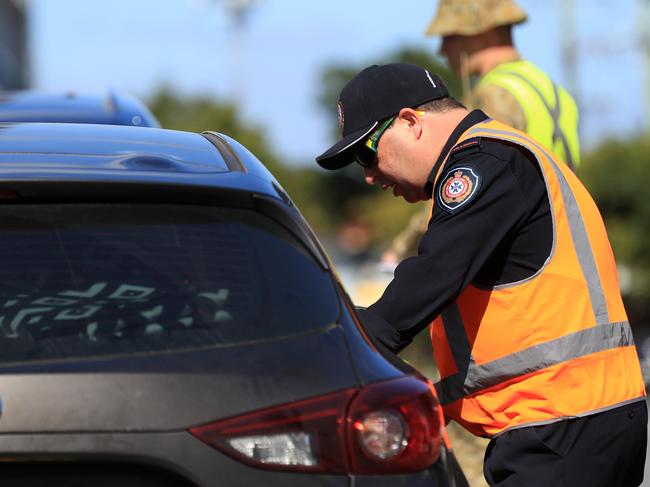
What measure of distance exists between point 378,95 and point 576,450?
1051 mm

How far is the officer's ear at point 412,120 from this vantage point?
346cm

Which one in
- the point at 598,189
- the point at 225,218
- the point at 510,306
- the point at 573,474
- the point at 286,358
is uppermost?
the point at 225,218

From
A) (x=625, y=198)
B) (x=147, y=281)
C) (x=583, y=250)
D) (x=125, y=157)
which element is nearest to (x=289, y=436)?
(x=147, y=281)

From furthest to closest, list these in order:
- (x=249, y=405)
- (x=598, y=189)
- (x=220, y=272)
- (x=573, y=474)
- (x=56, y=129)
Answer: (x=598, y=189) < (x=56, y=129) < (x=573, y=474) < (x=220, y=272) < (x=249, y=405)

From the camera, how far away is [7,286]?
8.66 ft

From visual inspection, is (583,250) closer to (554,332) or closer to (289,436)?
(554,332)

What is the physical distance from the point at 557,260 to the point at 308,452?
1006 mm

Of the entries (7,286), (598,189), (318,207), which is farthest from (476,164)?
(318,207)

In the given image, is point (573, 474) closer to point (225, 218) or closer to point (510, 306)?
point (510, 306)

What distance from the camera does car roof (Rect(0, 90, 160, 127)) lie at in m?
5.43

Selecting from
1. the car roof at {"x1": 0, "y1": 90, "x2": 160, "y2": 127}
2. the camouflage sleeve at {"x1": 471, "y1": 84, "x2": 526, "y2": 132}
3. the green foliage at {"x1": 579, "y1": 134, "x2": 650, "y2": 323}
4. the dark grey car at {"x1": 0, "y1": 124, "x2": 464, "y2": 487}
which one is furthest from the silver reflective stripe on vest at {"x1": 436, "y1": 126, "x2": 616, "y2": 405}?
the green foliage at {"x1": 579, "y1": 134, "x2": 650, "y2": 323}

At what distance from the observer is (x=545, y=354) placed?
10.5 ft

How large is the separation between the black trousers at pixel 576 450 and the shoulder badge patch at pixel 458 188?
589 millimetres

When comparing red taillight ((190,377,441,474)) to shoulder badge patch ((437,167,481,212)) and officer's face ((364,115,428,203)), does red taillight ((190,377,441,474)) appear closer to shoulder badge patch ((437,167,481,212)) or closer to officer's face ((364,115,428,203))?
shoulder badge patch ((437,167,481,212))
